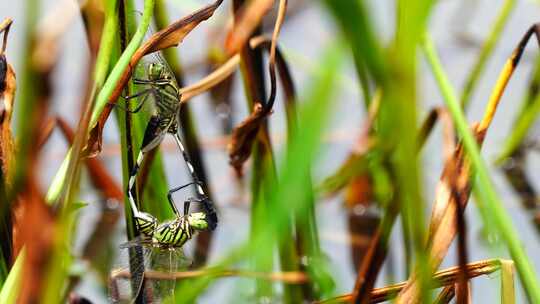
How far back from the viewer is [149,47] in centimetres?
124

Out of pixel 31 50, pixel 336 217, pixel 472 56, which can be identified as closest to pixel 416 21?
pixel 31 50

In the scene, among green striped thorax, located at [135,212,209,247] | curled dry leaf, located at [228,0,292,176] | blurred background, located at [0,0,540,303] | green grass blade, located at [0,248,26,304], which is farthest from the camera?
blurred background, located at [0,0,540,303]

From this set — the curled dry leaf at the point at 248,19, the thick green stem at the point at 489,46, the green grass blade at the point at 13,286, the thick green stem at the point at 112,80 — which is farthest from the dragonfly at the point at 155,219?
the thick green stem at the point at 489,46

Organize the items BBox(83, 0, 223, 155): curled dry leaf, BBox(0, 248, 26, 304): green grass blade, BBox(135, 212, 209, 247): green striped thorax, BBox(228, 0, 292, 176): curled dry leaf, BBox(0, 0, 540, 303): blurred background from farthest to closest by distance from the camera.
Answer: BBox(0, 0, 540, 303): blurred background → BBox(228, 0, 292, 176): curled dry leaf → BBox(135, 212, 209, 247): green striped thorax → BBox(83, 0, 223, 155): curled dry leaf → BBox(0, 248, 26, 304): green grass blade

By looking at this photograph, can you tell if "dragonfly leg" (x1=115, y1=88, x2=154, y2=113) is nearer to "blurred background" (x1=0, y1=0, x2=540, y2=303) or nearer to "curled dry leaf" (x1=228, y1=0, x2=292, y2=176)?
"curled dry leaf" (x1=228, y1=0, x2=292, y2=176)

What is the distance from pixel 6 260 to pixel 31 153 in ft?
2.27

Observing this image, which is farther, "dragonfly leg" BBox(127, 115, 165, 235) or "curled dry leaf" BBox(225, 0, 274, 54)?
"curled dry leaf" BBox(225, 0, 274, 54)

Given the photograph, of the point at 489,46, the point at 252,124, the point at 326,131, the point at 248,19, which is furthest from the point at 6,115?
the point at 489,46

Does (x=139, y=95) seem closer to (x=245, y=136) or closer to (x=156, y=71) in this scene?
(x=156, y=71)

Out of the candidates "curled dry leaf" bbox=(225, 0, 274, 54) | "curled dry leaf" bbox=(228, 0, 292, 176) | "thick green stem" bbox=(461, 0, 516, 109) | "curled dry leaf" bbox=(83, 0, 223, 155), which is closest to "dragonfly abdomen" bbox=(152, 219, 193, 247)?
"curled dry leaf" bbox=(83, 0, 223, 155)

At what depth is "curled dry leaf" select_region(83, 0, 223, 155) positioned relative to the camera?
1229 mm

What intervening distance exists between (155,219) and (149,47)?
25cm

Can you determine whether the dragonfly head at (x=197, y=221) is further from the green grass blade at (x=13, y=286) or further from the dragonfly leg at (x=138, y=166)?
the green grass blade at (x=13, y=286)

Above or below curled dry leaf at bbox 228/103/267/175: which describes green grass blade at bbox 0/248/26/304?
below
